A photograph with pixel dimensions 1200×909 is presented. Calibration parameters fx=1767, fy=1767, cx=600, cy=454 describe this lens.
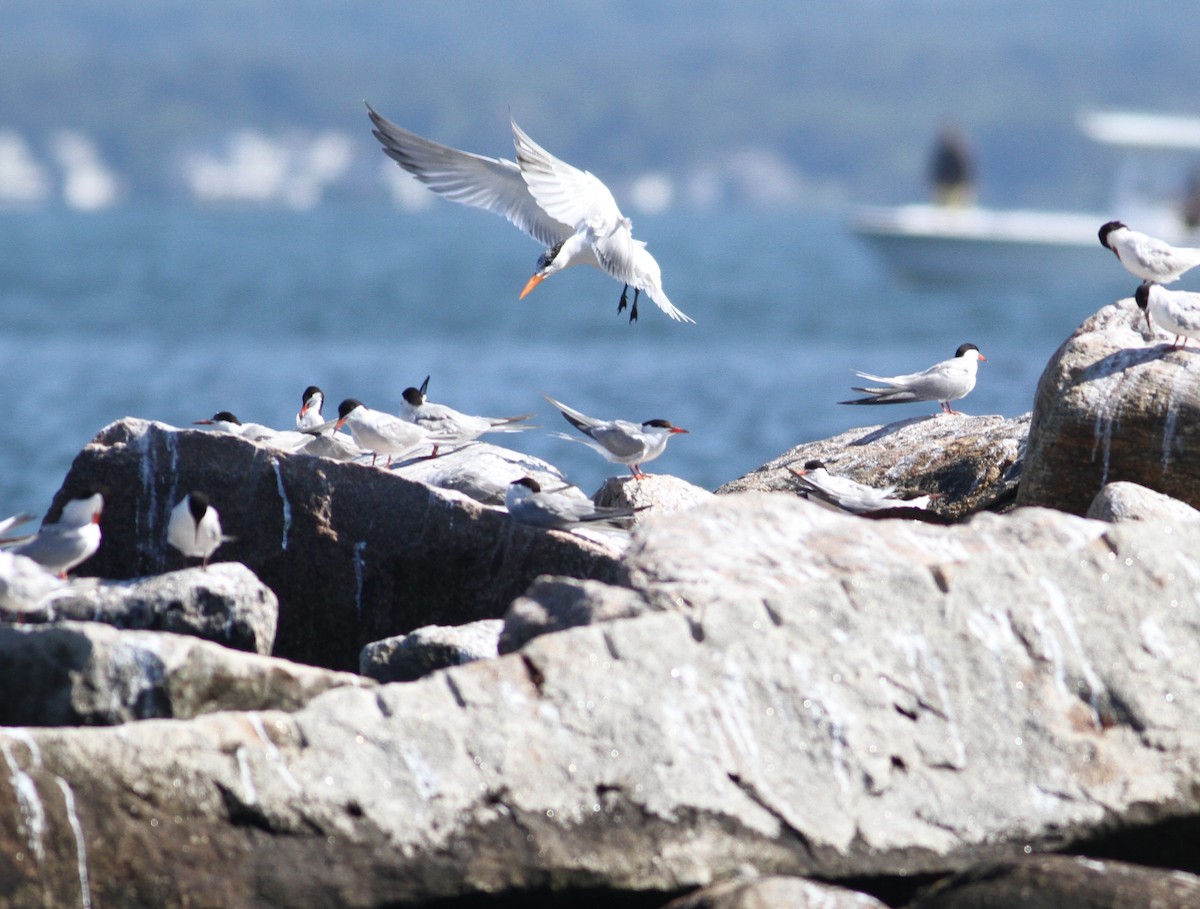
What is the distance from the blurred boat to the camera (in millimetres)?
36438

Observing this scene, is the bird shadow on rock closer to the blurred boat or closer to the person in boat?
the blurred boat

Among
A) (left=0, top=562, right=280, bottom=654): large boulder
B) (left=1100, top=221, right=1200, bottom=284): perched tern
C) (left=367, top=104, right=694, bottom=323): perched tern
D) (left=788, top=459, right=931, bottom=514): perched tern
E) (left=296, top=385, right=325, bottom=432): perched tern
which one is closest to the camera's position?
(left=0, top=562, right=280, bottom=654): large boulder

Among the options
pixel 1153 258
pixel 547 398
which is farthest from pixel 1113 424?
pixel 547 398

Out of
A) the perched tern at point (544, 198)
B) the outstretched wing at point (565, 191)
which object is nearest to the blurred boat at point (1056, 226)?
the perched tern at point (544, 198)

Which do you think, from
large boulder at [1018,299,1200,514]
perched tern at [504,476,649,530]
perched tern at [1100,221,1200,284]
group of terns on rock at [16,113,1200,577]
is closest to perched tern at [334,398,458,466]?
group of terns on rock at [16,113,1200,577]

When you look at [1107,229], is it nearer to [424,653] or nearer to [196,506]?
[424,653]

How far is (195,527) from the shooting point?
229 inches

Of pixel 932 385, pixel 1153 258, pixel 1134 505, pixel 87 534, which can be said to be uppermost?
pixel 1153 258

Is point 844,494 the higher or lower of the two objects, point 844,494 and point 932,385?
the lower

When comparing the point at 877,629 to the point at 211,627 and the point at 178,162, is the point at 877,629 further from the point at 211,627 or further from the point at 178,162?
the point at 178,162

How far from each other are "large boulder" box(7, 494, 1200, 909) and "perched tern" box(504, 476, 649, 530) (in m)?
1.09

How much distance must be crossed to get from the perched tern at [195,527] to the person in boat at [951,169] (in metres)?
36.2

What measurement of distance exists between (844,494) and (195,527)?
2.60 m

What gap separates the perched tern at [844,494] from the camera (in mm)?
6926
